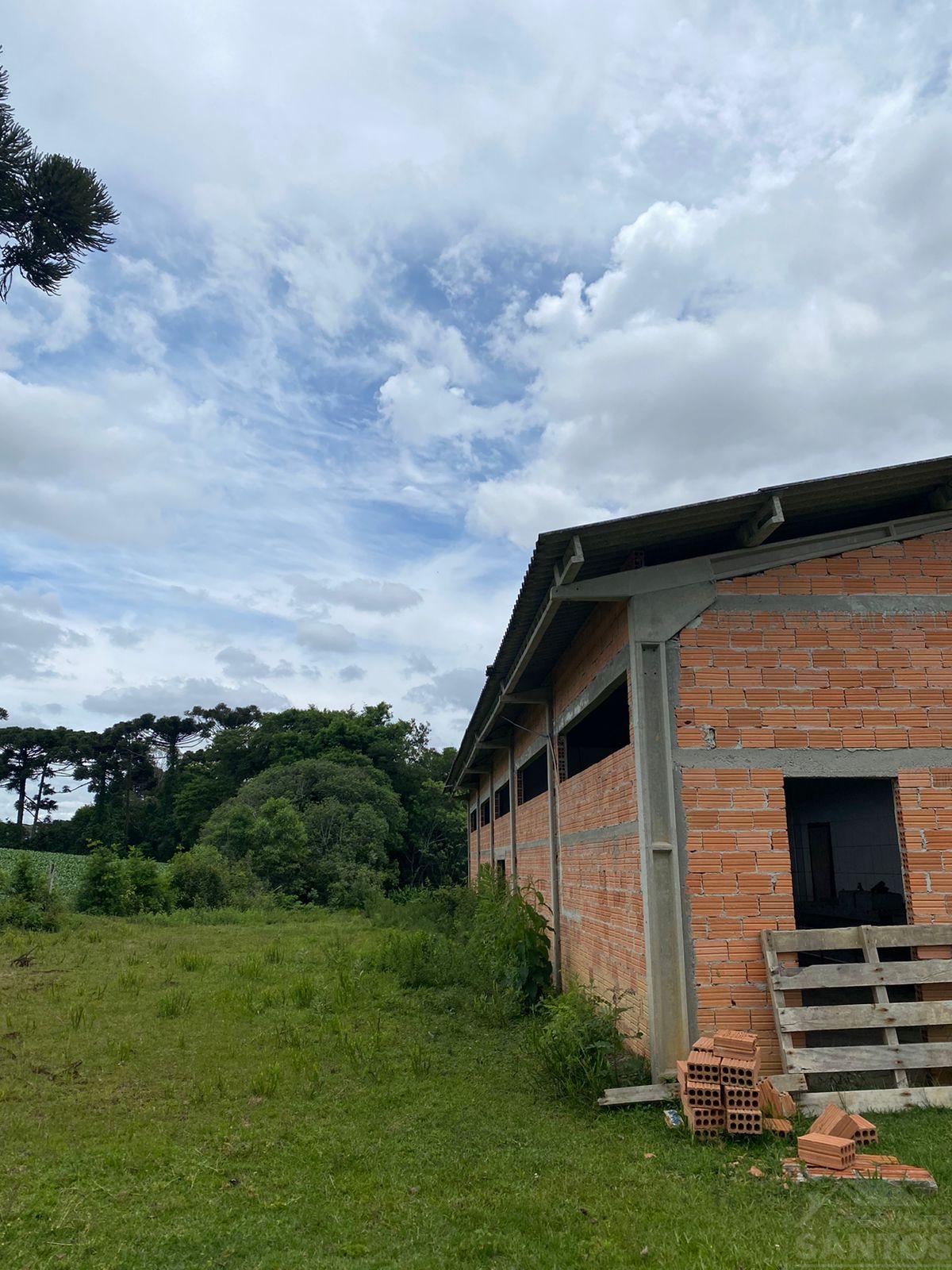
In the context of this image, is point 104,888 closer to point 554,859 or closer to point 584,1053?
point 554,859

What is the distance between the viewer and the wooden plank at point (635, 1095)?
6465 mm

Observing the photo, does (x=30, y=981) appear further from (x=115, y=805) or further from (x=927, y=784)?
(x=115, y=805)

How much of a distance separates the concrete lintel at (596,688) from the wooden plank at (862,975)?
2.85m

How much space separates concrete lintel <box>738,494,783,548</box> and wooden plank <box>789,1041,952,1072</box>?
13.3ft

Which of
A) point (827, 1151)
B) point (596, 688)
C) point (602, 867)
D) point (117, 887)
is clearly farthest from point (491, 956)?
point (117, 887)

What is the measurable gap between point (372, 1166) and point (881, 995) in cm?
397

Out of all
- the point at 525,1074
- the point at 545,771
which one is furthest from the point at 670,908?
the point at 545,771

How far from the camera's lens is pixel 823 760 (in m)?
7.43

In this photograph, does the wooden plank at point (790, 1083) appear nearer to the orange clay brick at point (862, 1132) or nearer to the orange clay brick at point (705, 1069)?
the orange clay brick at point (705, 1069)

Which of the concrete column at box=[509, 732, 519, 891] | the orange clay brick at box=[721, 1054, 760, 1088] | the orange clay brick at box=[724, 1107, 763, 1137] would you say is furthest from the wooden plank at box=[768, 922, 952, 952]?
the concrete column at box=[509, 732, 519, 891]

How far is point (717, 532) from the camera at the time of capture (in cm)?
793

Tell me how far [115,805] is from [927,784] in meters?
57.7

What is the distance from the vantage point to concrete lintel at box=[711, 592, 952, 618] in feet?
25.3

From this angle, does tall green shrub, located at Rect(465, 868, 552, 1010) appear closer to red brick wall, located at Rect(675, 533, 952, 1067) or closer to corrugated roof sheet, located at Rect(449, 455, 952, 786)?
red brick wall, located at Rect(675, 533, 952, 1067)
